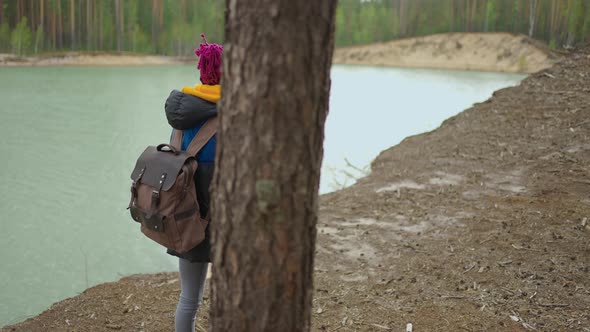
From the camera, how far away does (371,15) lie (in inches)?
998

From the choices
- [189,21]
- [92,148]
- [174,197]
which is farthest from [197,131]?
[189,21]

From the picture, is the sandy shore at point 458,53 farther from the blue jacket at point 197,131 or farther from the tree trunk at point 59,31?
the blue jacket at point 197,131

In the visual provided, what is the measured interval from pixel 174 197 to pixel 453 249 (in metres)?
2.07

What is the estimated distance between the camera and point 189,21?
20844 millimetres

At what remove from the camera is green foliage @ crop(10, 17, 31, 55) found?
51.0 ft

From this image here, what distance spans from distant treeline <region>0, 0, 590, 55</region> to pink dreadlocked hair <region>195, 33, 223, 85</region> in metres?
10.7

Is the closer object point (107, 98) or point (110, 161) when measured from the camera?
point (110, 161)

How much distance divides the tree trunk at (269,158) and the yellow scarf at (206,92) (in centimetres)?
64

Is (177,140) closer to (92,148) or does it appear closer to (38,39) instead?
(92,148)

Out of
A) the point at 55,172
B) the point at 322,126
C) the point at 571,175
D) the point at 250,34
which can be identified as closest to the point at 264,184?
the point at 322,126

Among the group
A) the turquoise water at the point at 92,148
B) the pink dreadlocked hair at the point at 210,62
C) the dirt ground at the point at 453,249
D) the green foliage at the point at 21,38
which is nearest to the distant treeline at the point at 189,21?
the green foliage at the point at 21,38

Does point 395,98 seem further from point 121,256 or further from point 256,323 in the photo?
point 256,323

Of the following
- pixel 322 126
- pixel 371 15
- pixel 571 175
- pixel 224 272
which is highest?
pixel 371 15

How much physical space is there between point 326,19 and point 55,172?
6594 millimetres
